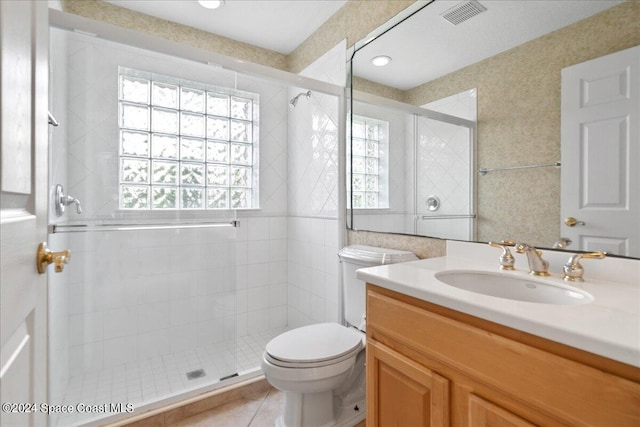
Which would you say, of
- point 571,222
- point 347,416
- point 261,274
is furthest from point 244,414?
point 571,222

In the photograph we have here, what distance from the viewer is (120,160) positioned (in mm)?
1805

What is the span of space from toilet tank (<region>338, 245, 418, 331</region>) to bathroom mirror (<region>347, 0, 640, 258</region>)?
178 mm

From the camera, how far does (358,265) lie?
1.67m

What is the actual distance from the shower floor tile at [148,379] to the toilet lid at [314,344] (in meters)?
0.59

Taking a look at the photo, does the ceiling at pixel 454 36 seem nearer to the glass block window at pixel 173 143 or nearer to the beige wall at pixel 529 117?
the beige wall at pixel 529 117

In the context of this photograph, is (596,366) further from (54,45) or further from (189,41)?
(189,41)

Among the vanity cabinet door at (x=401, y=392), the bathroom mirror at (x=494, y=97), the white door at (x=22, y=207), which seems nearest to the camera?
the white door at (x=22, y=207)

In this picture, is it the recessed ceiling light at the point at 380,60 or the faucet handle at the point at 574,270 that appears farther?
the recessed ceiling light at the point at 380,60

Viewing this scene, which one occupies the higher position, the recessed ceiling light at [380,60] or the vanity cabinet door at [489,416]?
the recessed ceiling light at [380,60]

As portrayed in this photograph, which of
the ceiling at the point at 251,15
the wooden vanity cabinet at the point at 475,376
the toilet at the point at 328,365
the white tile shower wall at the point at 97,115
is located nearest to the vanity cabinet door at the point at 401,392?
the wooden vanity cabinet at the point at 475,376

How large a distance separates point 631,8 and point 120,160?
231 centimetres

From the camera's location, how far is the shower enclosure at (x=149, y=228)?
5.40 feet

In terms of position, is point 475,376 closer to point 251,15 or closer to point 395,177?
point 395,177

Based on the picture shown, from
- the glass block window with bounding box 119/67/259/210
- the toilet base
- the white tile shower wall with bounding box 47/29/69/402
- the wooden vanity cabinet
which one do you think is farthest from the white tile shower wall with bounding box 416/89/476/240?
the white tile shower wall with bounding box 47/29/69/402
